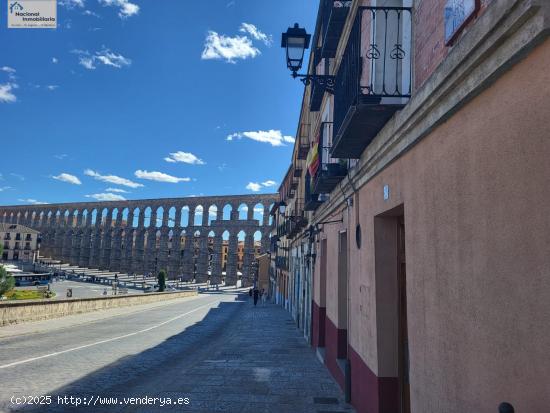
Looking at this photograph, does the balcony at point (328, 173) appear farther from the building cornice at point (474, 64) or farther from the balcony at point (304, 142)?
the balcony at point (304, 142)

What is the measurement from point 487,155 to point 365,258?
343 cm

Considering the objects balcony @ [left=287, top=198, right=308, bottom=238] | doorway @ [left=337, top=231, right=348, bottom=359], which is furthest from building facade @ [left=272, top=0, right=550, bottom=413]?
balcony @ [left=287, top=198, right=308, bottom=238]

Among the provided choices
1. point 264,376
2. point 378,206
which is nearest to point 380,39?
point 378,206

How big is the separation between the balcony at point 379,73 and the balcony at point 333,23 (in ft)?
8.90

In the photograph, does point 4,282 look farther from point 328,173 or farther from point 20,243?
point 20,243

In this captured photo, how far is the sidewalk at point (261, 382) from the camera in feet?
22.1

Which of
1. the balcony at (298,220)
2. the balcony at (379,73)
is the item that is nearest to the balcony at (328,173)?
the balcony at (379,73)

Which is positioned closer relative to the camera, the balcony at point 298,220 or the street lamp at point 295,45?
the street lamp at point 295,45

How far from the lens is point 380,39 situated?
491 cm

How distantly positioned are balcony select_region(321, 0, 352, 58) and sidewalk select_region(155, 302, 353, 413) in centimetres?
730

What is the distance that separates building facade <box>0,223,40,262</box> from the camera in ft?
284

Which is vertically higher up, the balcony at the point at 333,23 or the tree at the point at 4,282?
the balcony at the point at 333,23

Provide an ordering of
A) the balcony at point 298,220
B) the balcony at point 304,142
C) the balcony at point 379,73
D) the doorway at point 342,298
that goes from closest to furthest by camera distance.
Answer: the balcony at point 379,73
the doorway at point 342,298
the balcony at point 298,220
the balcony at point 304,142

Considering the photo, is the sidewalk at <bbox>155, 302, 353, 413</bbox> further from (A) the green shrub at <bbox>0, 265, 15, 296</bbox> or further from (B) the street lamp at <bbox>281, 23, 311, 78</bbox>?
(A) the green shrub at <bbox>0, 265, 15, 296</bbox>
